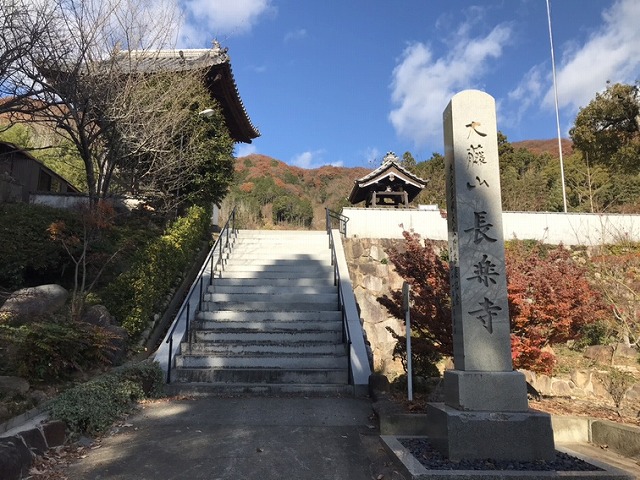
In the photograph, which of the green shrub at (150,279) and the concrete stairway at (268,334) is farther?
the green shrub at (150,279)

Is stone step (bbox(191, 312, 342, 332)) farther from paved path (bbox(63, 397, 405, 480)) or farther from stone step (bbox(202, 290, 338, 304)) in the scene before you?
paved path (bbox(63, 397, 405, 480))

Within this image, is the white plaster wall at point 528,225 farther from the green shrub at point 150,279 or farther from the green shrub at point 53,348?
the green shrub at point 53,348

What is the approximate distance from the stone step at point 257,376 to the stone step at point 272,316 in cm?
168

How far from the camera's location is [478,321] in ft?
14.2

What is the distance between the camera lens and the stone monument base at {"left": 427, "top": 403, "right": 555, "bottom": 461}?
378 centimetres

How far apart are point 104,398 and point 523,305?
638 centimetres

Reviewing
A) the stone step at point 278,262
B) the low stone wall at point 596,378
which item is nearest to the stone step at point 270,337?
the stone step at point 278,262

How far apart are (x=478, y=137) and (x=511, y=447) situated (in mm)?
3273

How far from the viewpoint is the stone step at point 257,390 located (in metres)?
6.57

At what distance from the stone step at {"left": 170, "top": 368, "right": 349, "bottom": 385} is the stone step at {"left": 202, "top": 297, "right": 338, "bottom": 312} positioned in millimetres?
2141

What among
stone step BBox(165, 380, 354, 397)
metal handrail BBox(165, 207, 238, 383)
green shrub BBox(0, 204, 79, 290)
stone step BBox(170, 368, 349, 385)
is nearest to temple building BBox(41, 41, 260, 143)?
green shrub BBox(0, 204, 79, 290)

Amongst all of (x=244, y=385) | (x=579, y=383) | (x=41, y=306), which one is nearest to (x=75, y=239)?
(x=41, y=306)

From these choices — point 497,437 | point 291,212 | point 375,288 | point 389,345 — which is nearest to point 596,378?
point 389,345

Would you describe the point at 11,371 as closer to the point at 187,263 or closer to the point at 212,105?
the point at 187,263
